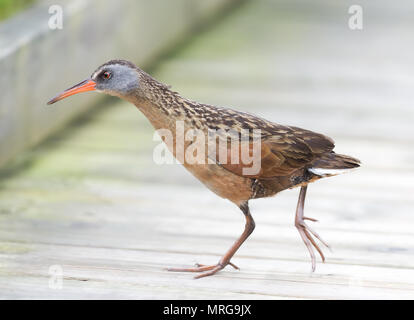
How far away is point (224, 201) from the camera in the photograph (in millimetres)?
5211

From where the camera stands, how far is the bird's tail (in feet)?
12.6

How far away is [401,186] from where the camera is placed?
18.0 feet

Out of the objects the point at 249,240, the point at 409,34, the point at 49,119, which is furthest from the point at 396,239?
the point at 409,34

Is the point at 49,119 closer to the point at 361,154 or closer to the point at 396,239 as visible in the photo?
the point at 361,154

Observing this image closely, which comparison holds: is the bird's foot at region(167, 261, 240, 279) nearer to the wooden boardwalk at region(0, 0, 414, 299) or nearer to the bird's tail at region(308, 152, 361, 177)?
the wooden boardwalk at region(0, 0, 414, 299)

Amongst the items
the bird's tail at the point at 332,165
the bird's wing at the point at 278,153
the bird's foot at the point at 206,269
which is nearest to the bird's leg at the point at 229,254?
the bird's foot at the point at 206,269

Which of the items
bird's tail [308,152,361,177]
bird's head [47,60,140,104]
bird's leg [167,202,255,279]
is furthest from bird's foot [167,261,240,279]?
bird's head [47,60,140,104]

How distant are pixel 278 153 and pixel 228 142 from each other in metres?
0.24

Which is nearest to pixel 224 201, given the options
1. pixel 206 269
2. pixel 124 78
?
pixel 206 269

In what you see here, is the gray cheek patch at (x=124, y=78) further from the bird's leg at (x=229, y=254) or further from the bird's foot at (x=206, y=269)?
the bird's foot at (x=206, y=269)
